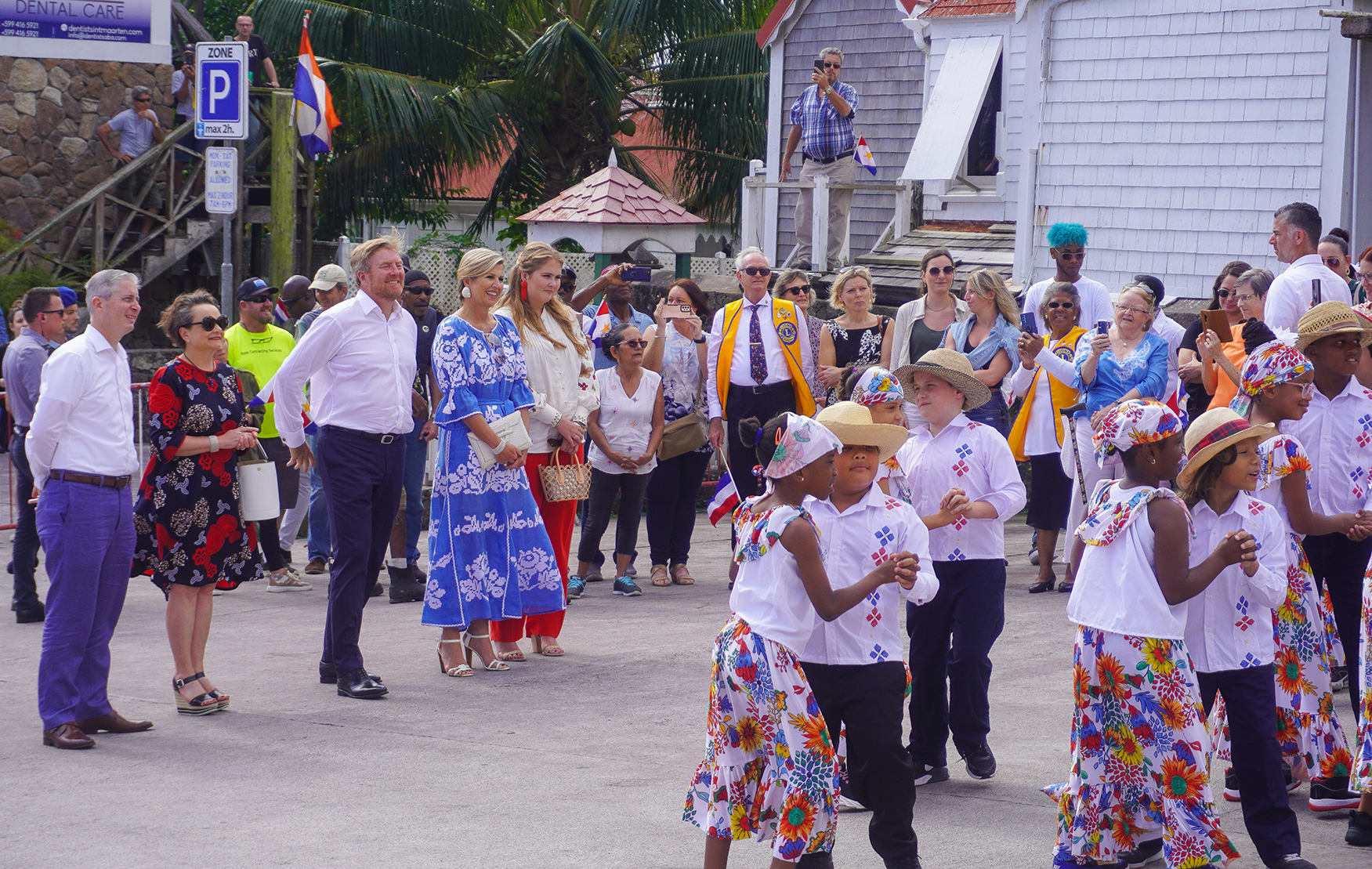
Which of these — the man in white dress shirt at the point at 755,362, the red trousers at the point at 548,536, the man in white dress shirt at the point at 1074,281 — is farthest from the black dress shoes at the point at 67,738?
the man in white dress shirt at the point at 1074,281

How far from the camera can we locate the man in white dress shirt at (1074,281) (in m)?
9.33

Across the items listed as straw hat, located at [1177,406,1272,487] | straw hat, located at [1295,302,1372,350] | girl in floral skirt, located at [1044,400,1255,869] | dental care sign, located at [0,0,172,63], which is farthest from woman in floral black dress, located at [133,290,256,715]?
dental care sign, located at [0,0,172,63]

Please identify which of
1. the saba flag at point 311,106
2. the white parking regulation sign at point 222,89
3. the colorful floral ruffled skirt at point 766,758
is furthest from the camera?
the saba flag at point 311,106

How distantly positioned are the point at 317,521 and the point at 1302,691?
21.0 ft

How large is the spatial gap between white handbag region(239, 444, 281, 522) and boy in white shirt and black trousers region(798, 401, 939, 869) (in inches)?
119

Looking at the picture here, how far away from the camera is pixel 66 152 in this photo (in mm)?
18031

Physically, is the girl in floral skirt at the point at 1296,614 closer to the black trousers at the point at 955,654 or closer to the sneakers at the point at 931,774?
the black trousers at the point at 955,654

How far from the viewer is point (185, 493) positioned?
648 centimetres

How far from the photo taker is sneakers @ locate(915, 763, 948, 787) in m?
5.57

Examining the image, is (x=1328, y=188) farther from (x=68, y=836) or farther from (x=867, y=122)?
(x=68, y=836)

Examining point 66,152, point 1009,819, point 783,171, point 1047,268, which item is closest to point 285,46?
point 66,152

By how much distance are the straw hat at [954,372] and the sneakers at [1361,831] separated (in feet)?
5.94

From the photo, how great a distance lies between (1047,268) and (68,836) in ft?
37.6

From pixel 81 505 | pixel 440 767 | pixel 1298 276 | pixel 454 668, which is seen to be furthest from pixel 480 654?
pixel 1298 276
